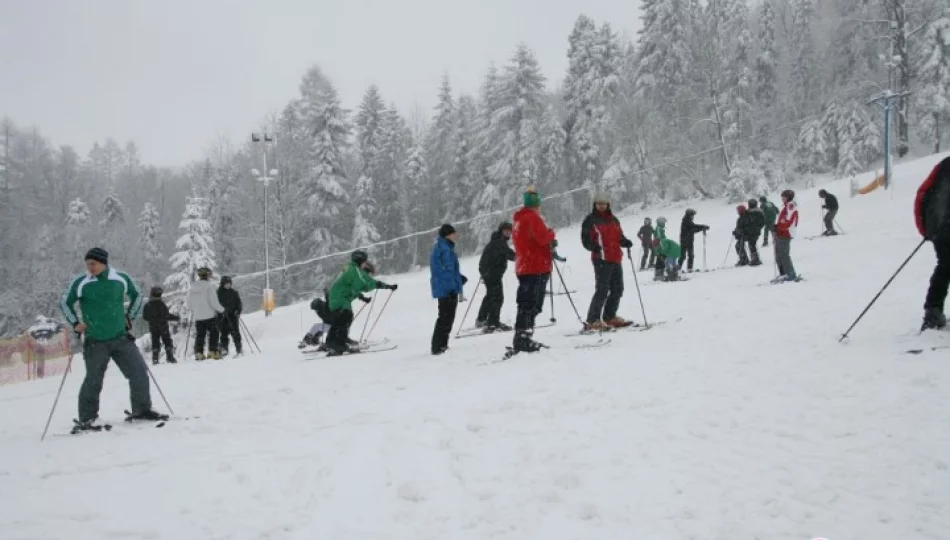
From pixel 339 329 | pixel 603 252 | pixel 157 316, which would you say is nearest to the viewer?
pixel 603 252

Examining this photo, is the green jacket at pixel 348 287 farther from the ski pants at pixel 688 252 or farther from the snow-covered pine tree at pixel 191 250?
the snow-covered pine tree at pixel 191 250

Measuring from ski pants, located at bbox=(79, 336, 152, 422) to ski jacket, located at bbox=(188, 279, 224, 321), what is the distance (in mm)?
6664

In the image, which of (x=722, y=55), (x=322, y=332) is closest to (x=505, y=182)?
(x=722, y=55)

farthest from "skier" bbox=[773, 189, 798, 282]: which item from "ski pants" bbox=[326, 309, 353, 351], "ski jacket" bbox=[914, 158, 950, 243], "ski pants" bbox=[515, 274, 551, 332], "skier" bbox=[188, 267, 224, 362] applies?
"skier" bbox=[188, 267, 224, 362]

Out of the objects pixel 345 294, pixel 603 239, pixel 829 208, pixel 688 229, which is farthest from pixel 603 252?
pixel 829 208

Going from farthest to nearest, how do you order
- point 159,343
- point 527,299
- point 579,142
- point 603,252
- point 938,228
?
1. point 579,142
2. point 159,343
3. point 603,252
4. point 527,299
5. point 938,228

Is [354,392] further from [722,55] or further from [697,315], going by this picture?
[722,55]

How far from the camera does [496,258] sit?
10.2 metres

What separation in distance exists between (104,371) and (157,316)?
7493mm

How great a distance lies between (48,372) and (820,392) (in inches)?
813

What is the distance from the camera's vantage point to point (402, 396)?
618 centimetres

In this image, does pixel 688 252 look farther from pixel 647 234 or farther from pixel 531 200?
pixel 531 200

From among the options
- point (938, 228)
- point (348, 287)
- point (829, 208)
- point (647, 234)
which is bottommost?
point (348, 287)

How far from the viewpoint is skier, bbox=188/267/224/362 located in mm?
12625
